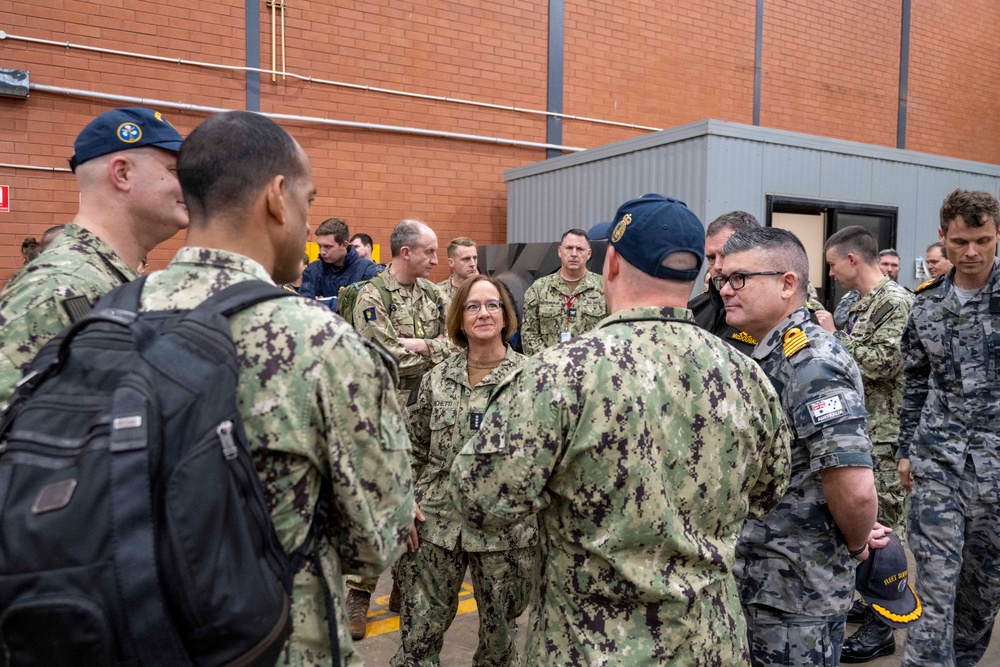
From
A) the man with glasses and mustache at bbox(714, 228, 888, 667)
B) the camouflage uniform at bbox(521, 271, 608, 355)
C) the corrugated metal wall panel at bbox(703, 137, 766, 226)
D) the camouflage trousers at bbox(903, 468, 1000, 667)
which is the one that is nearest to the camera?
the man with glasses and mustache at bbox(714, 228, 888, 667)

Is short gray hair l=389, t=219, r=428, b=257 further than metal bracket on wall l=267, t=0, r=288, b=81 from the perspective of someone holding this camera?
No

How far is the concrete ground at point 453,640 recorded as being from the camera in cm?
363

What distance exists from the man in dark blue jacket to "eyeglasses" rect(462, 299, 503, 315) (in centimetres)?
337

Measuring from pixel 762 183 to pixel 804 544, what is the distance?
217 inches

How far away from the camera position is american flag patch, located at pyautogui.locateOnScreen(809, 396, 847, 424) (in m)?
2.17

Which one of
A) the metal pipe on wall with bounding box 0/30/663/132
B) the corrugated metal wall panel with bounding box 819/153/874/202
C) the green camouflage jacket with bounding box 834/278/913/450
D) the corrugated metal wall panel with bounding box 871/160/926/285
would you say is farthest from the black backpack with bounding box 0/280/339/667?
the corrugated metal wall panel with bounding box 871/160/926/285

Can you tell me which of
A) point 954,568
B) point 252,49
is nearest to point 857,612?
point 954,568

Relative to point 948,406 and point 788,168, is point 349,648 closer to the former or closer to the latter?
point 948,406

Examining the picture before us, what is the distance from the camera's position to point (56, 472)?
43.8 inches

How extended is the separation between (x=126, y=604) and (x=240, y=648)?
0.19 meters

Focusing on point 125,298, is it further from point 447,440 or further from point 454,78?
point 454,78

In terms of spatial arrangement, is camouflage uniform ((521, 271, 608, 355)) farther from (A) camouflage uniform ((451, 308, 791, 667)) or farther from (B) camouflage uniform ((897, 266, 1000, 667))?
(A) camouflage uniform ((451, 308, 791, 667))

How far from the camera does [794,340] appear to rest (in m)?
2.35

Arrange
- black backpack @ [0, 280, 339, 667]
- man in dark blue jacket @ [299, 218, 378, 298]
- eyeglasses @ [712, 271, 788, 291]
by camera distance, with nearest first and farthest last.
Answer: black backpack @ [0, 280, 339, 667], eyeglasses @ [712, 271, 788, 291], man in dark blue jacket @ [299, 218, 378, 298]
